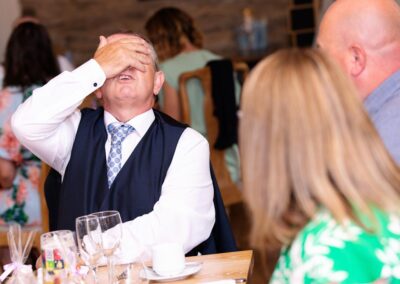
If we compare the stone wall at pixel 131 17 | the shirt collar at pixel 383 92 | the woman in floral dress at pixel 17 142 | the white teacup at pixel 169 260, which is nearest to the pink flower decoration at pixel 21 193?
the woman in floral dress at pixel 17 142

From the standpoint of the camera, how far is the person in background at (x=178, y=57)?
4.54 metres

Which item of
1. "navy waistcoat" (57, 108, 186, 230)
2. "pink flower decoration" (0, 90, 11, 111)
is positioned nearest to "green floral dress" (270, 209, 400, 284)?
"navy waistcoat" (57, 108, 186, 230)

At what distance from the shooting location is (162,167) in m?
2.45

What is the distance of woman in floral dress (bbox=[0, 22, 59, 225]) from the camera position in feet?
12.0

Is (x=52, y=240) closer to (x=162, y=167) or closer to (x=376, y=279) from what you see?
(x=162, y=167)

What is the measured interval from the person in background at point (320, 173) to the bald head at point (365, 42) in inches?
36.4

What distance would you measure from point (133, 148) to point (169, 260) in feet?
1.77

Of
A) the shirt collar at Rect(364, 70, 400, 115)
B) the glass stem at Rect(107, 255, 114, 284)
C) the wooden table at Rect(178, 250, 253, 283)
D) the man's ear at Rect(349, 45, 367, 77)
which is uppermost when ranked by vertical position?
the man's ear at Rect(349, 45, 367, 77)

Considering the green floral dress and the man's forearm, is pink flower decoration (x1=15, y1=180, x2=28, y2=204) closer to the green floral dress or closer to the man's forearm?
the man's forearm

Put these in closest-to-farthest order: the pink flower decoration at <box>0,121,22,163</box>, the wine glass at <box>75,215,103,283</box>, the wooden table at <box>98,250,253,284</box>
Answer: the wine glass at <box>75,215,103,283</box>
the wooden table at <box>98,250,253,284</box>
the pink flower decoration at <box>0,121,22,163</box>

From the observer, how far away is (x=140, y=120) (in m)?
2.51

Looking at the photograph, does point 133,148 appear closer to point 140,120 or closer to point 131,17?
point 140,120

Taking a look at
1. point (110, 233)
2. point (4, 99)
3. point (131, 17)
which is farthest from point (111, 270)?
point (131, 17)

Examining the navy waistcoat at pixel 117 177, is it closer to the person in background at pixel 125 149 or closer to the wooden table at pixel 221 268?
the person in background at pixel 125 149
